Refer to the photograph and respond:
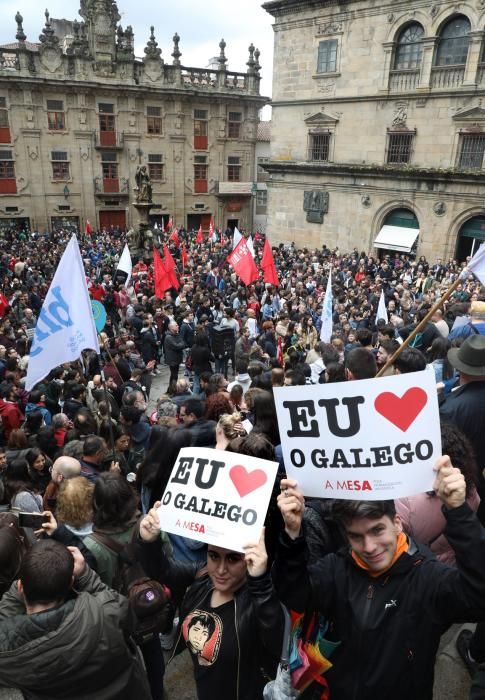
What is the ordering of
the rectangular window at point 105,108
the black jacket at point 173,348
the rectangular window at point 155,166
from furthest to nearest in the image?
1. the rectangular window at point 155,166
2. the rectangular window at point 105,108
3. the black jacket at point 173,348

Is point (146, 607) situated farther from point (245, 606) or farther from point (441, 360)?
point (441, 360)

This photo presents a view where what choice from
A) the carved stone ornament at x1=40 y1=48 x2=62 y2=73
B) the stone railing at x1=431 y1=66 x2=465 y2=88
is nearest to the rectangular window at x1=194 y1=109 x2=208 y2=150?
the carved stone ornament at x1=40 y1=48 x2=62 y2=73

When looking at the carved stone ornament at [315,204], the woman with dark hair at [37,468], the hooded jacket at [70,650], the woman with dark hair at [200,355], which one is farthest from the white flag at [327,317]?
the carved stone ornament at [315,204]

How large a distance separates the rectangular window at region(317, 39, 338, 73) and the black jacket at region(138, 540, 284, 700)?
2712 cm

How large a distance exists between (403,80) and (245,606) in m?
25.5

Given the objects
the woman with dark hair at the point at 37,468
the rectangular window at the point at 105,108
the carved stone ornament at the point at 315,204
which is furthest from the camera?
the rectangular window at the point at 105,108

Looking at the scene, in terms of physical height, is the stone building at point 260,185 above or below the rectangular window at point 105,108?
below

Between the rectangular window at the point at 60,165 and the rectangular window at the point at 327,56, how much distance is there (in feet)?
62.0

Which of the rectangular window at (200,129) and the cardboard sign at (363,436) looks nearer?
the cardboard sign at (363,436)

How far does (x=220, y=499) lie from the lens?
83.4 inches

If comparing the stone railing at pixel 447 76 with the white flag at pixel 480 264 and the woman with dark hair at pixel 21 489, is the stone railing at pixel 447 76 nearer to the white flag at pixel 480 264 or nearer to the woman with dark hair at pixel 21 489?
the white flag at pixel 480 264

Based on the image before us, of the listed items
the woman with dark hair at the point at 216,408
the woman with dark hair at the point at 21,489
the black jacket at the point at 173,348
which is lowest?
the black jacket at the point at 173,348

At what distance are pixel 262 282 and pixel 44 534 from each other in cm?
1453

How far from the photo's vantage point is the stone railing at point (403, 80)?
2203cm
